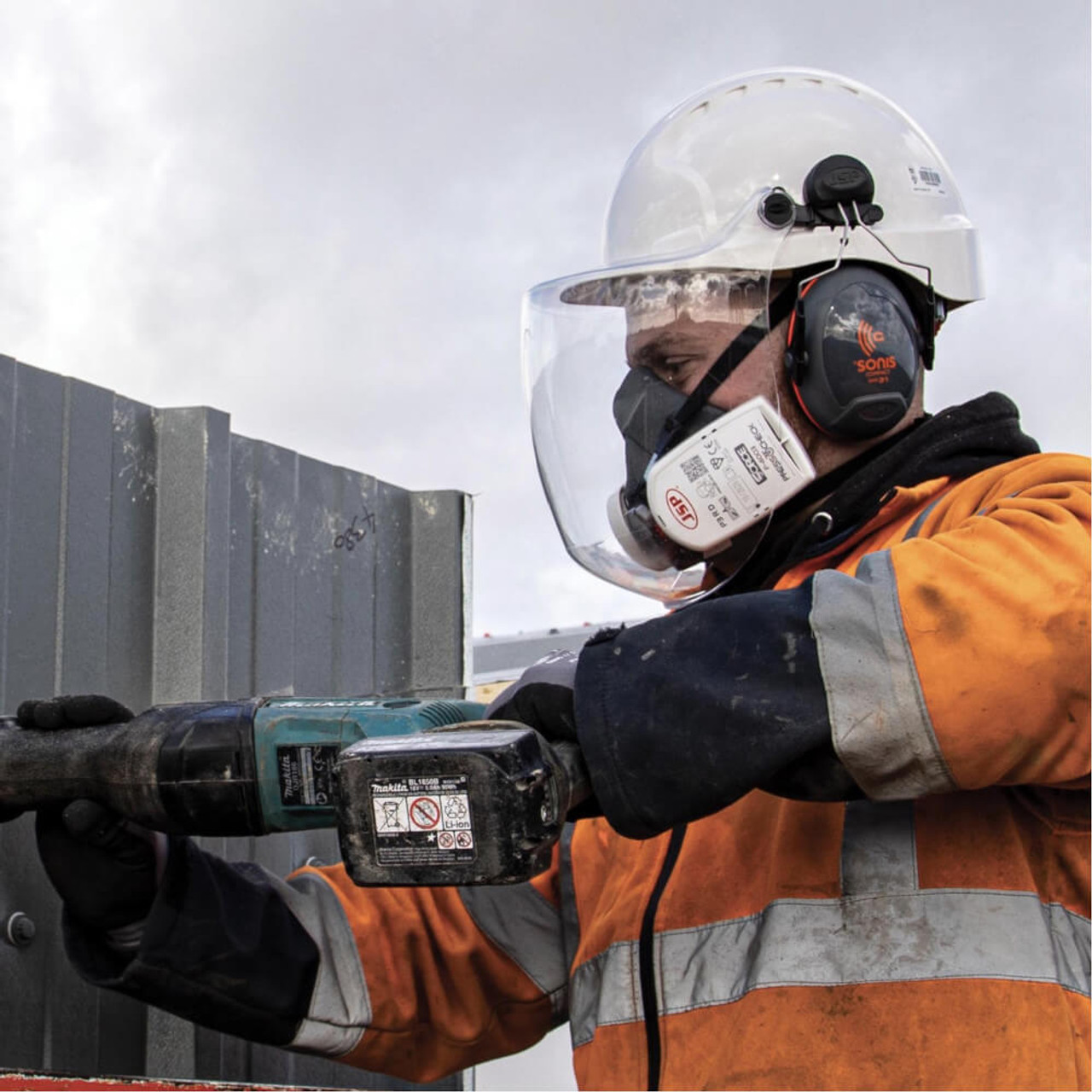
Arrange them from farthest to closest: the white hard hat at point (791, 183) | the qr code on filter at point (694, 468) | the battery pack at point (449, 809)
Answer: the white hard hat at point (791, 183)
the qr code on filter at point (694, 468)
the battery pack at point (449, 809)

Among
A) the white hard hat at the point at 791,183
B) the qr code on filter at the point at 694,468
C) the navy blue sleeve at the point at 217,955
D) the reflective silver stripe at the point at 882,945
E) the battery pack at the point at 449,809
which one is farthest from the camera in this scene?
the white hard hat at the point at 791,183

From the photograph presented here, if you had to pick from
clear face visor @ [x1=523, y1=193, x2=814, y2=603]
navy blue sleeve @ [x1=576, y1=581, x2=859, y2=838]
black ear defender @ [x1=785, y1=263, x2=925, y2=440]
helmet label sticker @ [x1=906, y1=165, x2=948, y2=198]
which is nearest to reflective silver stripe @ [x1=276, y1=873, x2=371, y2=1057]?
clear face visor @ [x1=523, y1=193, x2=814, y2=603]

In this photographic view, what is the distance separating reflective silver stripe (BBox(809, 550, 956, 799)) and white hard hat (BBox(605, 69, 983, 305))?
969 millimetres

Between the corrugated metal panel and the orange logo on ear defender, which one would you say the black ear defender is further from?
the corrugated metal panel

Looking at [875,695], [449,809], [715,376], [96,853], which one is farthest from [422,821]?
[715,376]

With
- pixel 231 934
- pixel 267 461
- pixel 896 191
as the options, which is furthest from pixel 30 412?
pixel 896 191

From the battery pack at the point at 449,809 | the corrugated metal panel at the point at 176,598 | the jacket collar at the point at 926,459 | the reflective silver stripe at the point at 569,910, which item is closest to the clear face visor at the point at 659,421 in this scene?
the jacket collar at the point at 926,459

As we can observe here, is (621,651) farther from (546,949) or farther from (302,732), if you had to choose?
(546,949)

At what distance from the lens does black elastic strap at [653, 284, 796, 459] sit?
7.49ft

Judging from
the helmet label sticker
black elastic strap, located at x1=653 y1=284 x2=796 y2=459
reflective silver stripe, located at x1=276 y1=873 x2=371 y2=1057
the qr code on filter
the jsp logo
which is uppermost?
the helmet label sticker

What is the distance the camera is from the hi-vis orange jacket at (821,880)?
1502mm

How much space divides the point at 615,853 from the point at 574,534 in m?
0.61

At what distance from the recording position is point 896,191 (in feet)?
7.91

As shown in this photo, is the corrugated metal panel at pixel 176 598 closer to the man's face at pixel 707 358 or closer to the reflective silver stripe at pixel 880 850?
the man's face at pixel 707 358
